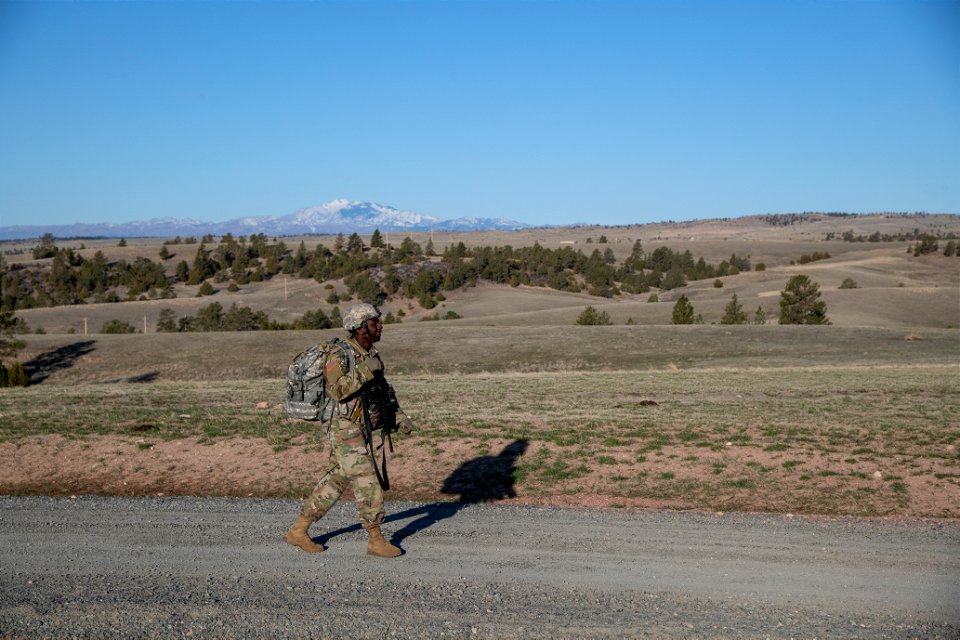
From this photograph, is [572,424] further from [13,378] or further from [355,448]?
[13,378]

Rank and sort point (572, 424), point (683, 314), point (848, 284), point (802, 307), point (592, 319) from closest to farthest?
point (572, 424)
point (802, 307)
point (683, 314)
point (592, 319)
point (848, 284)

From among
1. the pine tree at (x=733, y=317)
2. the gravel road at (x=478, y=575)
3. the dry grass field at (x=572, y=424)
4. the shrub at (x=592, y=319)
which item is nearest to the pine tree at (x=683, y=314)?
the pine tree at (x=733, y=317)

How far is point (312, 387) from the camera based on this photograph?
828 cm

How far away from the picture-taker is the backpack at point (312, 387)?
8.28 metres

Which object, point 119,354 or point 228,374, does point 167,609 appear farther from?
point 119,354

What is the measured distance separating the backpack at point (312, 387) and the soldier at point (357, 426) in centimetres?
7

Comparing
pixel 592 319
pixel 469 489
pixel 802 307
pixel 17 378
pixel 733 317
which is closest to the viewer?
pixel 469 489

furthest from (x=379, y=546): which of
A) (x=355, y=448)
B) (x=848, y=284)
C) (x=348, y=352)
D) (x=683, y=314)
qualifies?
(x=848, y=284)

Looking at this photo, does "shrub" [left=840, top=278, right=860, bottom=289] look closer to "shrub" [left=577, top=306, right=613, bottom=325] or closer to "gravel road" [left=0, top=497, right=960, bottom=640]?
"shrub" [left=577, top=306, right=613, bottom=325]

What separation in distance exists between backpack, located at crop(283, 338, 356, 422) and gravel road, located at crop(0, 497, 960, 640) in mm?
1384

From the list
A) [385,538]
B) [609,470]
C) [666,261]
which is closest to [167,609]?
[385,538]

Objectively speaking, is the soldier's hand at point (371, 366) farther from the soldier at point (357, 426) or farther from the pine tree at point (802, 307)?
the pine tree at point (802, 307)

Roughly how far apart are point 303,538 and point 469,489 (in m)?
3.72

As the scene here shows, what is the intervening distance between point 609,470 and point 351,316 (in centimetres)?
557
